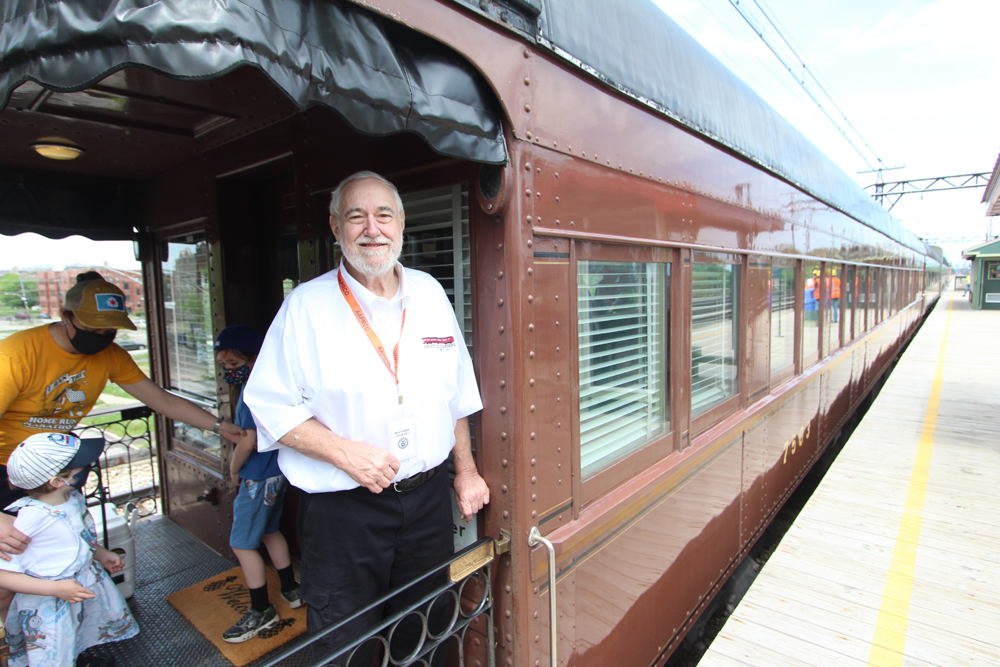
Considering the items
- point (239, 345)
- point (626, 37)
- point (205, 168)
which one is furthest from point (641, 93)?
point (205, 168)

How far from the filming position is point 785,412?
4562 millimetres

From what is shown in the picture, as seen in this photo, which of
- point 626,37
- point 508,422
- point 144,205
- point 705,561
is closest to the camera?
point 508,422

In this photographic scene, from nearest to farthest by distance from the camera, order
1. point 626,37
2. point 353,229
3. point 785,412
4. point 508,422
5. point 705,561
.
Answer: point 353,229, point 508,422, point 626,37, point 705,561, point 785,412

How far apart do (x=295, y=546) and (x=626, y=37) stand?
10.7ft

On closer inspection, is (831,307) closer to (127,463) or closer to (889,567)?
(889,567)

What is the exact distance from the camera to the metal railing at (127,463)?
3.89m

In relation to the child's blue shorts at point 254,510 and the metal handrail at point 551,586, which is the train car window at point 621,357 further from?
the child's blue shorts at point 254,510

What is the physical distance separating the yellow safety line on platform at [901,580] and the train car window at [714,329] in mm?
1366

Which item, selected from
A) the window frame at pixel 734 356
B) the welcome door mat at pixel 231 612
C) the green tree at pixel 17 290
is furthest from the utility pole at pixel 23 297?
the window frame at pixel 734 356

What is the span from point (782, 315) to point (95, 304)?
15.4 ft

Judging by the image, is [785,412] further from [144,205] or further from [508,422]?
[144,205]

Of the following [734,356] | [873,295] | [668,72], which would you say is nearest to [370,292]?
[668,72]

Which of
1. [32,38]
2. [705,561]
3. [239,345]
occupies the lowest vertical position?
[705,561]

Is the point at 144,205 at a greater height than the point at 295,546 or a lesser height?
greater
